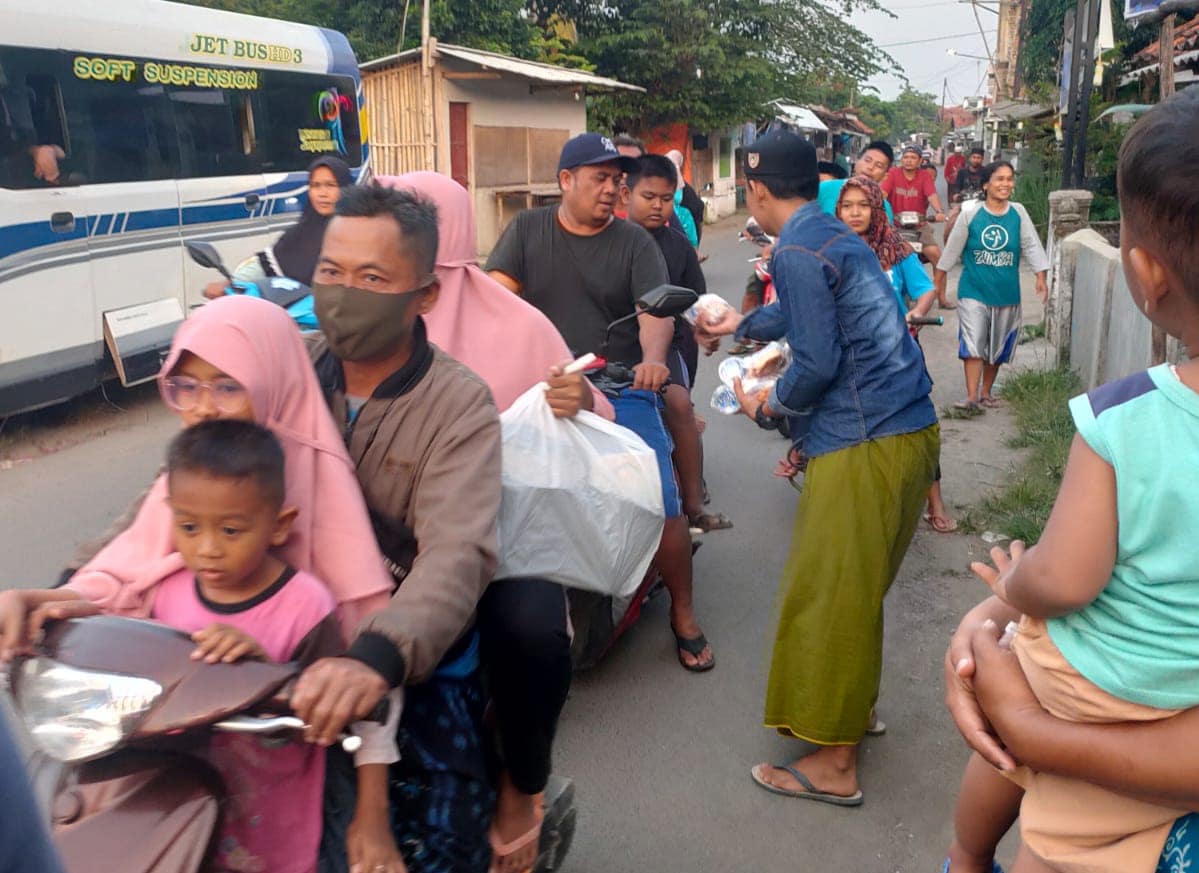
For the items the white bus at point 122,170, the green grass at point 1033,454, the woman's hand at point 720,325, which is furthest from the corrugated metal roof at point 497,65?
the woman's hand at point 720,325

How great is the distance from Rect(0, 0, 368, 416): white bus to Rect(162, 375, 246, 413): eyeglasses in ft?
20.1

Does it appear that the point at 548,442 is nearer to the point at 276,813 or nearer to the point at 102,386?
the point at 276,813

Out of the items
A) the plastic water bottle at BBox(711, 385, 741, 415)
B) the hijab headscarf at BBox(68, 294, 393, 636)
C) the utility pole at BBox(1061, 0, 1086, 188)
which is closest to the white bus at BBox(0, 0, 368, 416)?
the plastic water bottle at BBox(711, 385, 741, 415)

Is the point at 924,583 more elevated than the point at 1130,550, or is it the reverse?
the point at 1130,550

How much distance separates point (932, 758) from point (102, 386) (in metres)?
7.42

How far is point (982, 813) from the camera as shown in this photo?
1.98 metres

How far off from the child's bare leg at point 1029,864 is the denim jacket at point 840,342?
1.68 meters

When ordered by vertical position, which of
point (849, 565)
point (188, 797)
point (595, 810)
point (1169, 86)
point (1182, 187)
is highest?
point (1169, 86)

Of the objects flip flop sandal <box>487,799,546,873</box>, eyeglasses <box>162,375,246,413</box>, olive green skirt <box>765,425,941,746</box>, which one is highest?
eyeglasses <box>162,375,246,413</box>

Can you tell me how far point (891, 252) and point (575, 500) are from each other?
3.46 m

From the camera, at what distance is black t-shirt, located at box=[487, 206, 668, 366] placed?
4289 mm

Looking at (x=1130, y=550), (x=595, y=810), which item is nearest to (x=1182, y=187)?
(x=1130, y=550)

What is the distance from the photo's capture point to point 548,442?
9.37 ft

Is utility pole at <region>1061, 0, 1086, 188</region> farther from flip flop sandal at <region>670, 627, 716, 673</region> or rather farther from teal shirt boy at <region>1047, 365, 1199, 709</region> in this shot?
teal shirt boy at <region>1047, 365, 1199, 709</region>
